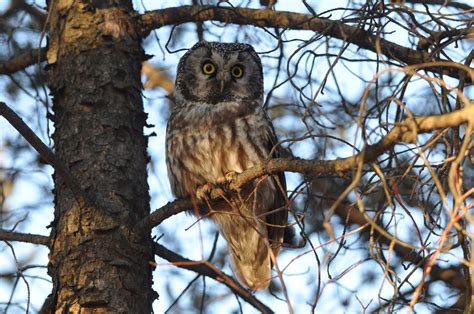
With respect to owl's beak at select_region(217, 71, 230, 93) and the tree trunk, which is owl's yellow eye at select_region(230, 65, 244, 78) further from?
the tree trunk

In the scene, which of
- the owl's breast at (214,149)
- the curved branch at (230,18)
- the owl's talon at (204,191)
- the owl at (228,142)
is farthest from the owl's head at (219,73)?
the owl's talon at (204,191)

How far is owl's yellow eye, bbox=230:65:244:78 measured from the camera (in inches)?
187

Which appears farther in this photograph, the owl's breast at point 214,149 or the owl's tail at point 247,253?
the owl's tail at point 247,253

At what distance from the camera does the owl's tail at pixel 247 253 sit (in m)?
4.75

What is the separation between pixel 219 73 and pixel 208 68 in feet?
0.34

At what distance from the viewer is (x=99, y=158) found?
367 centimetres

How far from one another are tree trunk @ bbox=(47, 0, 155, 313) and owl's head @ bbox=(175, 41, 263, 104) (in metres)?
0.67

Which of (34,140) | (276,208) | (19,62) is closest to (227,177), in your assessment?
(276,208)

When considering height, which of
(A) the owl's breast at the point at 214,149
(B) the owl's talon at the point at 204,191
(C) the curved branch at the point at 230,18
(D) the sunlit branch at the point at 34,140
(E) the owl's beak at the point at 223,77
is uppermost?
(E) the owl's beak at the point at 223,77

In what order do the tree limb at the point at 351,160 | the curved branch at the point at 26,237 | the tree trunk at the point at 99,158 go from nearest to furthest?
the tree limb at the point at 351,160, the tree trunk at the point at 99,158, the curved branch at the point at 26,237

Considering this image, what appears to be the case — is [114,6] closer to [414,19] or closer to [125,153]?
[125,153]

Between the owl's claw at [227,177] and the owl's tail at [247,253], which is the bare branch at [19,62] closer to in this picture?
the owl's claw at [227,177]

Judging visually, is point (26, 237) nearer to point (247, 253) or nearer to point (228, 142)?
point (228, 142)

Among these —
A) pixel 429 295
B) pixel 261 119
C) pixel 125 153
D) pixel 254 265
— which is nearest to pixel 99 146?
pixel 125 153
